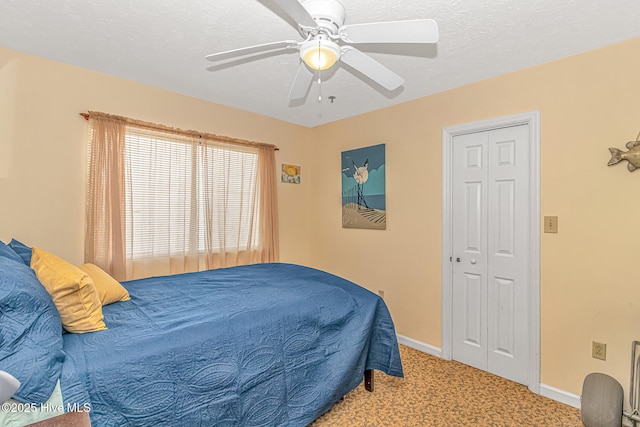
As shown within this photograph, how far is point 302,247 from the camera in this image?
430 centimetres

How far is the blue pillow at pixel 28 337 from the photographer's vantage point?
3.61 feet

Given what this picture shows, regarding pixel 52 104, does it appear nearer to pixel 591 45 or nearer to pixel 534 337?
pixel 591 45

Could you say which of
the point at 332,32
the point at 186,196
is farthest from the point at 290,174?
the point at 332,32

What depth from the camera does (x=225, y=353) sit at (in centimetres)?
160

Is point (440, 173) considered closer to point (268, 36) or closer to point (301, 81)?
point (301, 81)

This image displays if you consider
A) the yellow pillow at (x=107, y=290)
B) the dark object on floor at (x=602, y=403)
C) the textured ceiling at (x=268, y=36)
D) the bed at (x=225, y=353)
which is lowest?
the dark object on floor at (x=602, y=403)

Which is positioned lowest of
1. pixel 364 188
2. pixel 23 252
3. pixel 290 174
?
pixel 23 252

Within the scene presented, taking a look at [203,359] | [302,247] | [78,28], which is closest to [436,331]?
[302,247]

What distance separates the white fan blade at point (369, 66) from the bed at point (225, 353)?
59.1 inches

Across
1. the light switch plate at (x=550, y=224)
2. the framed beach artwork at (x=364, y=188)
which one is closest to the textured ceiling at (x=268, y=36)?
the framed beach artwork at (x=364, y=188)

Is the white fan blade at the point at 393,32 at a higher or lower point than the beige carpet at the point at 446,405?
higher

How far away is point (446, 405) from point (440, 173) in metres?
1.96

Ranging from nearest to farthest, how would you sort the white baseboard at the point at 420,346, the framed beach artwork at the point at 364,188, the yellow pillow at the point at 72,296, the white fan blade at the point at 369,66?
the yellow pillow at the point at 72,296, the white fan blade at the point at 369,66, the white baseboard at the point at 420,346, the framed beach artwork at the point at 364,188

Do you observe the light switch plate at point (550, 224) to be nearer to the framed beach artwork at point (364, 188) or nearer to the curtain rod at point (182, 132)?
the framed beach artwork at point (364, 188)
